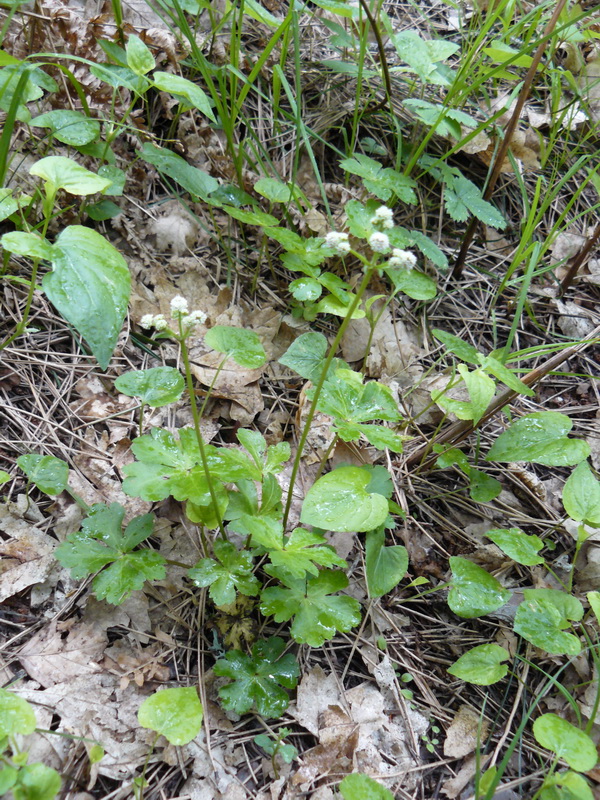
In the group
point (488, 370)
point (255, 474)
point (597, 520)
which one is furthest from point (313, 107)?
point (597, 520)

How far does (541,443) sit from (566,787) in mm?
929

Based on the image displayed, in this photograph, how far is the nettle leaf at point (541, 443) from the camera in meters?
1.73

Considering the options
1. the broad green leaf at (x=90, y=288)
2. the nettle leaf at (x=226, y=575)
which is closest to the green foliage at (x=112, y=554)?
the nettle leaf at (x=226, y=575)

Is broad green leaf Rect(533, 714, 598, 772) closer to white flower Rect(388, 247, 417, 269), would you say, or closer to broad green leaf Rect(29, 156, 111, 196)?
white flower Rect(388, 247, 417, 269)

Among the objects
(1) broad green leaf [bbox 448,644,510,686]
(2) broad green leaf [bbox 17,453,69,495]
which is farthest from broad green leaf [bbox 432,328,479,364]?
(2) broad green leaf [bbox 17,453,69,495]

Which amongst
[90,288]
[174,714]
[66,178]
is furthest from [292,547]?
[66,178]

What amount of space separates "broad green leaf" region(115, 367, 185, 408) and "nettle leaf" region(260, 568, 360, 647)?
22.8 inches

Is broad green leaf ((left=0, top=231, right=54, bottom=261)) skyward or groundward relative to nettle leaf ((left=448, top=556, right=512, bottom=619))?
skyward

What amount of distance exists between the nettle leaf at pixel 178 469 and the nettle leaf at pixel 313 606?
29cm

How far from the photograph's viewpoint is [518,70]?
3.03m

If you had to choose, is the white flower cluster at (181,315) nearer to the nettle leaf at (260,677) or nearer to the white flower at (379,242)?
the white flower at (379,242)

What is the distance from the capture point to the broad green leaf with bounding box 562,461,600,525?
168 cm

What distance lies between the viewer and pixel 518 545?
1672mm

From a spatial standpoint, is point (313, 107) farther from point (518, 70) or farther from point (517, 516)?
point (517, 516)
